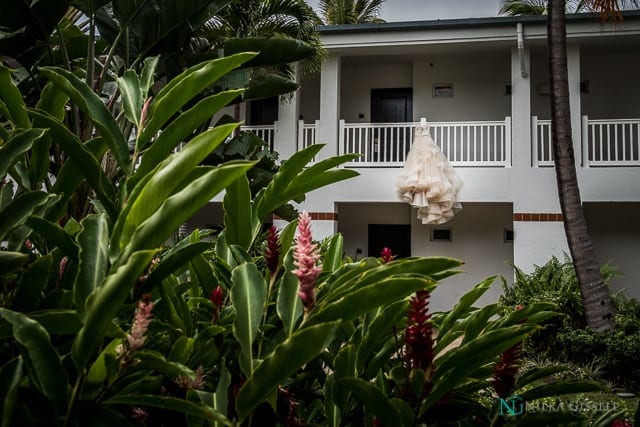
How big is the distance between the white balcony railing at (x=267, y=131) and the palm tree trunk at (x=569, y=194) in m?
5.88

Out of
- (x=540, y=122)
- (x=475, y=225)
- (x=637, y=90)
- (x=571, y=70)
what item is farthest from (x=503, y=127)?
(x=637, y=90)

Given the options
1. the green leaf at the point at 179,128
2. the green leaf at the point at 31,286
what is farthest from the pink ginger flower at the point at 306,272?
the green leaf at the point at 31,286

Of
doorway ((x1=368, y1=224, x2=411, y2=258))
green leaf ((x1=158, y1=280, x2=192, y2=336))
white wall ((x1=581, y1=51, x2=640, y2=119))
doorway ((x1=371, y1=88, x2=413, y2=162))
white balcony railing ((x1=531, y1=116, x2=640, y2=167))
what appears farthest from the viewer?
doorway ((x1=371, y1=88, x2=413, y2=162))

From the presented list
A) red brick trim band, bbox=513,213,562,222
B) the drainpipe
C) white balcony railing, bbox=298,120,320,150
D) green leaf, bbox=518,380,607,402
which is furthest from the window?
green leaf, bbox=518,380,607,402

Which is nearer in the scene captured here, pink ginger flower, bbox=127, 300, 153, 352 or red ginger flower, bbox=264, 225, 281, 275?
pink ginger flower, bbox=127, 300, 153, 352

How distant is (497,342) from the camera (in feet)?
3.17

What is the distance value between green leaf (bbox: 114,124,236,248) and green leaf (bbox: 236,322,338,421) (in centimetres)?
33

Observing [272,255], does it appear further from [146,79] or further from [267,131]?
[267,131]

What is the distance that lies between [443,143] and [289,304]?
11.3 m

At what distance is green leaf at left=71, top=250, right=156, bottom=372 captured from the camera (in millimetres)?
737

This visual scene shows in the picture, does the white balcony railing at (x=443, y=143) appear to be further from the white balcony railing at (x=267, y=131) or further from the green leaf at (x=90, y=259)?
the green leaf at (x=90, y=259)

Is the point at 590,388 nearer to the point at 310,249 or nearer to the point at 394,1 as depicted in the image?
the point at 310,249

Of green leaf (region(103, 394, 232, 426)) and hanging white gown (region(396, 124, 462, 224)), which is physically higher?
hanging white gown (region(396, 124, 462, 224))

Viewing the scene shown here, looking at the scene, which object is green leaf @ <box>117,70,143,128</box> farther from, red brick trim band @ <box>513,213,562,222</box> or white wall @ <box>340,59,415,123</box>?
white wall @ <box>340,59,415,123</box>
